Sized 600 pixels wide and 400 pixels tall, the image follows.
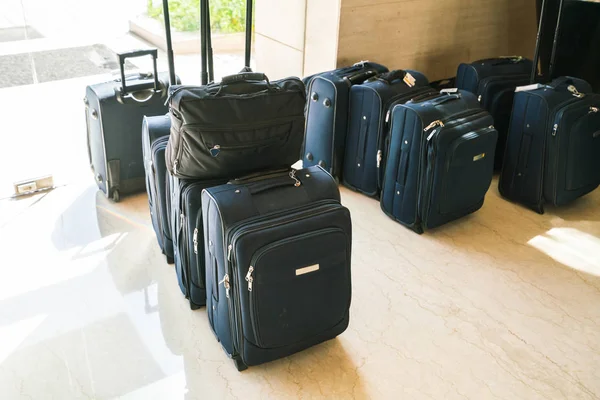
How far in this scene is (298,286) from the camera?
1802 mm

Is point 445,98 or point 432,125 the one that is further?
point 445,98

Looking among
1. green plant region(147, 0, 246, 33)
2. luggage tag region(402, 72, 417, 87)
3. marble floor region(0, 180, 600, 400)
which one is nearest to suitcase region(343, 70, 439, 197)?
luggage tag region(402, 72, 417, 87)

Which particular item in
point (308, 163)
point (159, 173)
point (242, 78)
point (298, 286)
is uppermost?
point (242, 78)

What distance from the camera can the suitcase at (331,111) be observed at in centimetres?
286

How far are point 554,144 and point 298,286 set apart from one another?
5.03 feet

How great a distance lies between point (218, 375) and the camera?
6.24 ft

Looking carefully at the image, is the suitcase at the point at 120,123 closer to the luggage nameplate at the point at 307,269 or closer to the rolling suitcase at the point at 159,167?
the rolling suitcase at the point at 159,167

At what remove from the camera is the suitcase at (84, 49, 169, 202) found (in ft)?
8.55

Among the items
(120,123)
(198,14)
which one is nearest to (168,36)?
(120,123)

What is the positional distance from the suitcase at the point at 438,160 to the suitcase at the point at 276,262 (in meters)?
0.76

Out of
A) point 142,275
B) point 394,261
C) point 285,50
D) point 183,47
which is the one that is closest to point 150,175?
point 142,275

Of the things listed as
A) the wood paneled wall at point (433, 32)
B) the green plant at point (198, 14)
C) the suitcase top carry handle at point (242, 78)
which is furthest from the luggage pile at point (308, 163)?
the green plant at point (198, 14)

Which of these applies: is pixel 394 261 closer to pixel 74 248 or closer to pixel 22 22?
pixel 74 248

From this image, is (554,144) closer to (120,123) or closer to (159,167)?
(159,167)
